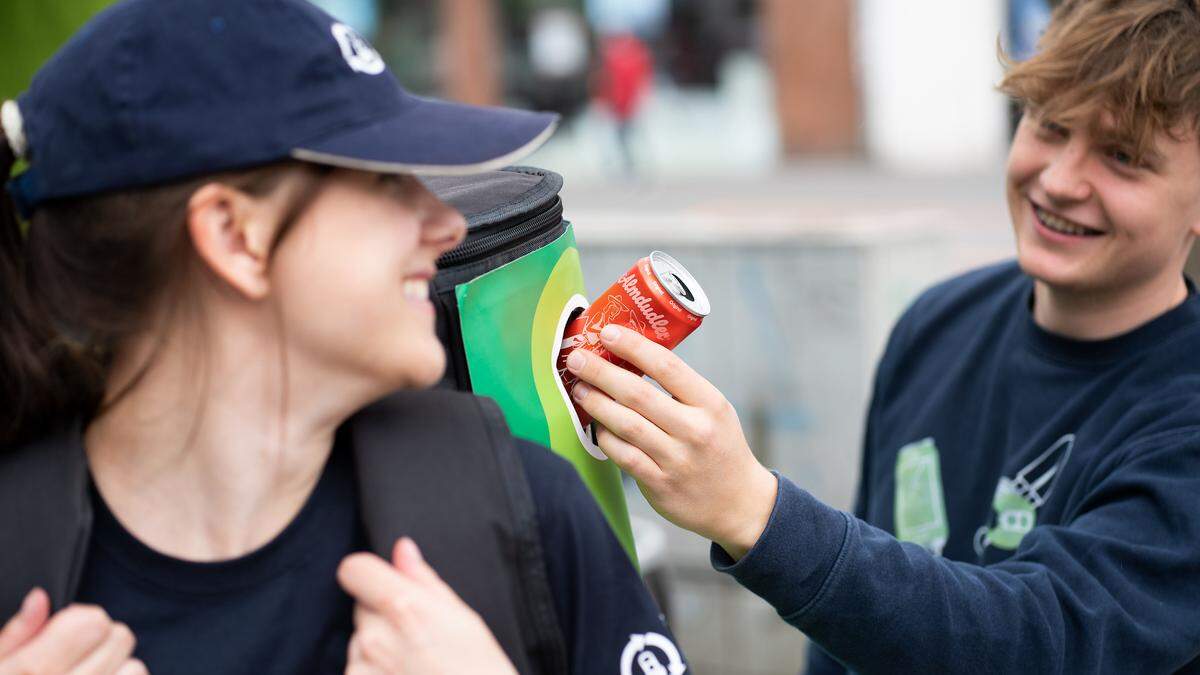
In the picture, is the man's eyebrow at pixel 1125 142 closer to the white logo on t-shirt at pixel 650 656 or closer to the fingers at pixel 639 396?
the fingers at pixel 639 396

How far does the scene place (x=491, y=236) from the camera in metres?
1.86

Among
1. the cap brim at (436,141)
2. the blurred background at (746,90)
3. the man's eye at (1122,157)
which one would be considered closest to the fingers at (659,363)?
the cap brim at (436,141)

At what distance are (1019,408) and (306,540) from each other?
1.40 m

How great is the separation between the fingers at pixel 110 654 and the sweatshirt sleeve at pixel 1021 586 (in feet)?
2.69

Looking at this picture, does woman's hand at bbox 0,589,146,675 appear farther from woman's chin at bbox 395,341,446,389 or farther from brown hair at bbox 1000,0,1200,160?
brown hair at bbox 1000,0,1200,160

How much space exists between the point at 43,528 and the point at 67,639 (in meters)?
0.13

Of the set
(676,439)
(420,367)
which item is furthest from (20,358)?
(676,439)

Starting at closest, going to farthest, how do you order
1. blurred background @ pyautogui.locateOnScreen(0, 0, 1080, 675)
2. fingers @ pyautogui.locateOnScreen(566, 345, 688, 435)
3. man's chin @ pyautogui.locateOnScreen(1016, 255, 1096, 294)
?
fingers @ pyautogui.locateOnScreen(566, 345, 688, 435) → man's chin @ pyautogui.locateOnScreen(1016, 255, 1096, 294) → blurred background @ pyautogui.locateOnScreen(0, 0, 1080, 675)

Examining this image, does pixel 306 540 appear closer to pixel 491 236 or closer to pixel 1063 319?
pixel 491 236

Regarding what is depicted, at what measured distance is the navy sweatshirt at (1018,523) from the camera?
189 centimetres

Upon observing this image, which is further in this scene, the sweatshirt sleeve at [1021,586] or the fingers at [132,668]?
the sweatshirt sleeve at [1021,586]

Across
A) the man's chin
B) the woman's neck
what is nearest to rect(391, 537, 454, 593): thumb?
the woman's neck

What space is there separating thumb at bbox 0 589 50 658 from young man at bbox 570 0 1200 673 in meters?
0.73

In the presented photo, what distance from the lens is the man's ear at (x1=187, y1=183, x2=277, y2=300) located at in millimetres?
1432
